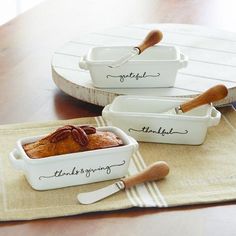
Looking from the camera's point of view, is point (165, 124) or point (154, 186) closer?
point (154, 186)

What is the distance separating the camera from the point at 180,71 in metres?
1.29

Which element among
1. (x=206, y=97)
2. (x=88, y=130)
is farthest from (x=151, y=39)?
(x=88, y=130)

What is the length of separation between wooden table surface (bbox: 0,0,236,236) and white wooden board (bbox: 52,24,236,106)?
5 cm

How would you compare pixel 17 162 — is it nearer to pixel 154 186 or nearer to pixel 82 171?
pixel 82 171

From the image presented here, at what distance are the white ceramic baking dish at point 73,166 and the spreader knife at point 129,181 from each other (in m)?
0.03

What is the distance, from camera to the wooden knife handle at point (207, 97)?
40.6 inches

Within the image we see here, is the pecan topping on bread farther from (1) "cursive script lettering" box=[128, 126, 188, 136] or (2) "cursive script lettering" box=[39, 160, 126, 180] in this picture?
(1) "cursive script lettering" box=[128, 126, 188, 136]

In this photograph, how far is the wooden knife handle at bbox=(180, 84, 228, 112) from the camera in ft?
3.38

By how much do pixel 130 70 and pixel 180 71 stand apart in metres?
0.17

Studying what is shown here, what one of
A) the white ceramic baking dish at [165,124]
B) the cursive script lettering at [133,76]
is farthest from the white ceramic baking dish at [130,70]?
the white ceramic baking dish at [165,124]

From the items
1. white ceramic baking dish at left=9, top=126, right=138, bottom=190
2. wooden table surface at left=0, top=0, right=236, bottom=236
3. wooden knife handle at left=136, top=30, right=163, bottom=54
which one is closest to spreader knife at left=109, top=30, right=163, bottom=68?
wooden knife handle at left=136, top=30, right=163, bottom=54

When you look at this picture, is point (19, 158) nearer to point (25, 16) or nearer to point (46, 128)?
point (46, 128)

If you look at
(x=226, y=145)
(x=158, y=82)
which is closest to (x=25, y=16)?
(x=158, y=82)

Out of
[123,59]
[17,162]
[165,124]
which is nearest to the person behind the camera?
[17,162]
